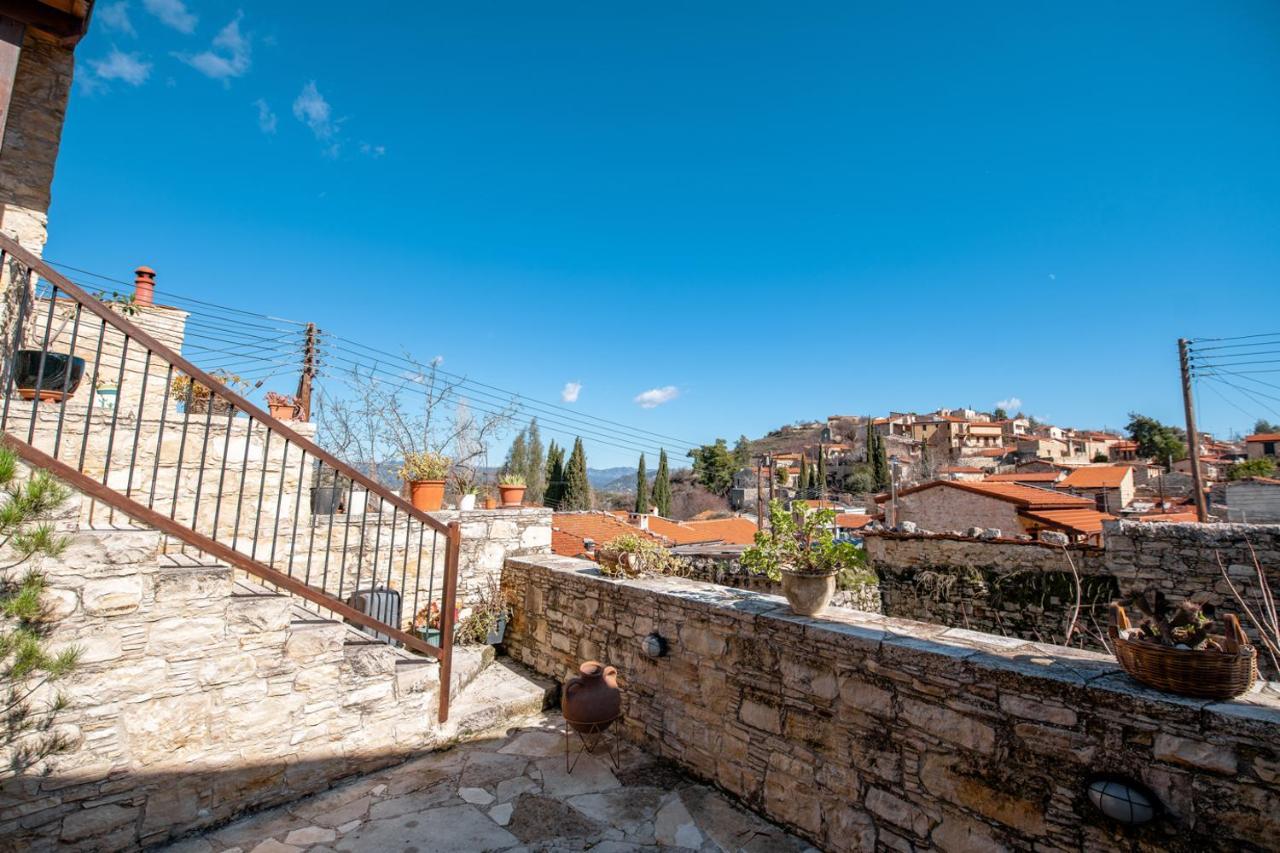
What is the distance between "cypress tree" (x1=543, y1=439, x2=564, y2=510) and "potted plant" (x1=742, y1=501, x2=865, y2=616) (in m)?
31.9

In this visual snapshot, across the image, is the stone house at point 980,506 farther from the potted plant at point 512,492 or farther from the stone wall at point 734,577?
the potted plant at point 512,492

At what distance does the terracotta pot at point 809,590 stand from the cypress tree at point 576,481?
3087cm

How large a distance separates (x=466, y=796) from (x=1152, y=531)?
709 centimetres

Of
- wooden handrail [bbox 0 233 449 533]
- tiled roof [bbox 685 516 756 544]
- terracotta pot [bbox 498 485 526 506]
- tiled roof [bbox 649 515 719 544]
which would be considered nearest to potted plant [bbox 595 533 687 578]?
terracotta pot [bbox 498 485 526 506]

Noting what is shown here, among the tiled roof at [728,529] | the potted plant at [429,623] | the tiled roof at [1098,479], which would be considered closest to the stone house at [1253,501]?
the tiled roof at [1098,479]

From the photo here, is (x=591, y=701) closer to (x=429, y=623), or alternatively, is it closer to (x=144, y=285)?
(x=429, y=623)

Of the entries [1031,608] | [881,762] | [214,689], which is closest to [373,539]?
[214,689]

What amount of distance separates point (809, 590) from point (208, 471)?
15.8 ft

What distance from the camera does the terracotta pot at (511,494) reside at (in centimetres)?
606

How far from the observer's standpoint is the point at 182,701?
2.92m

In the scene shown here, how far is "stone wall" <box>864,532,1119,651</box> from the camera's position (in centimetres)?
622

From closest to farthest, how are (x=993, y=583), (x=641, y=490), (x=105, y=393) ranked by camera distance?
(x=105, y=393)
(x=993, y=583)
(x=641, y=490)

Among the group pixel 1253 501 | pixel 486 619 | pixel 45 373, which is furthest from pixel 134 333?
pixel 1253 501

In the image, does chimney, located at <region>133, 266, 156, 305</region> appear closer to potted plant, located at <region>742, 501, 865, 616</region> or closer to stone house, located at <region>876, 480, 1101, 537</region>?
potted plant, located at <region>742, 501, 865, 616</region>
